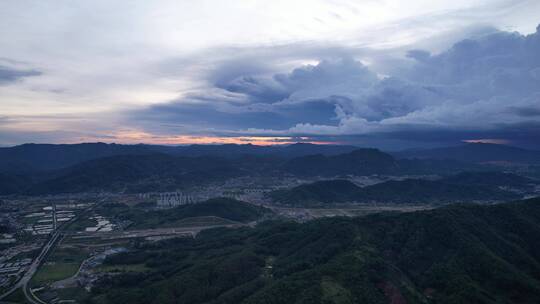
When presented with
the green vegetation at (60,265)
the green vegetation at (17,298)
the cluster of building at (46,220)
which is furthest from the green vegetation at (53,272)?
the cluster of building at (46,220)

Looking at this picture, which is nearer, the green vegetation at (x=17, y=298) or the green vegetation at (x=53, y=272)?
the green vegetation at (x=17, y=298)

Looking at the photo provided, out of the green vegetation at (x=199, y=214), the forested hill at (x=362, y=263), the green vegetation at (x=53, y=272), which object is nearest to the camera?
the forested hill at (x=362, y=263)

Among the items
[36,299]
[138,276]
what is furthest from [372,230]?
[36,299]

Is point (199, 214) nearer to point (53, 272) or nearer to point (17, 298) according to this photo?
point (53, 272)

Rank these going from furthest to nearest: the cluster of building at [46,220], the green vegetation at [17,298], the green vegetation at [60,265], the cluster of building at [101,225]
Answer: the cluster of building at [101,225], the cluster of building at [46,220], the green vegetation at [60,265], the green vegetation at [17,298]

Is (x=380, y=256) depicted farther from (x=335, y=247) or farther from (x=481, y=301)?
(x=481, y=301)

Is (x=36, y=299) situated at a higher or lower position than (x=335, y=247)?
lower

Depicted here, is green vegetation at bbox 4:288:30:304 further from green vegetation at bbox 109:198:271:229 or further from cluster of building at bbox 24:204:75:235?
green vegetation at bbox 109:198:271:229

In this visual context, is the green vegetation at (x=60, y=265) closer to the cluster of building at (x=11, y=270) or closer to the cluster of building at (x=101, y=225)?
the cluster of building at (x=11, y=270)

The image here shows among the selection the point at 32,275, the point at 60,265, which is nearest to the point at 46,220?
the point at 60,265
